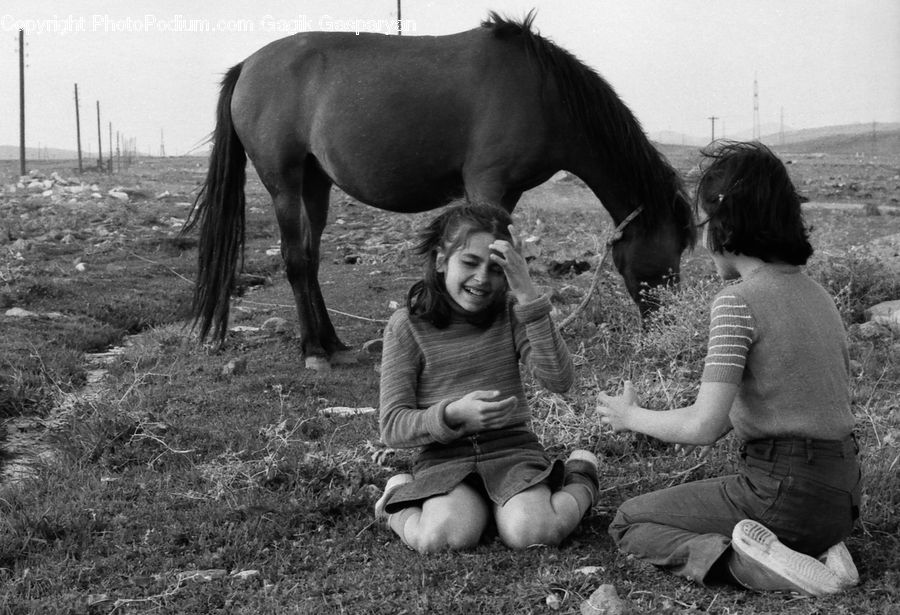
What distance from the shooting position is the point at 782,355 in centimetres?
242

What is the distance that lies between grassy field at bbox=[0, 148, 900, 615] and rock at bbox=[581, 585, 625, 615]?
57mm

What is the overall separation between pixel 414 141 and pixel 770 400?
11.3 feet

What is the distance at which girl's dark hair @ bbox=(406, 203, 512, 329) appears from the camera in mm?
2934

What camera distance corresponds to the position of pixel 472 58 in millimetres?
5332

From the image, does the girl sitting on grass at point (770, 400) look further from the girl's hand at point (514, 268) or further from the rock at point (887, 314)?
the rock at point (887, 314)

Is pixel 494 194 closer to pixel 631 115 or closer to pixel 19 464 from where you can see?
pixel 631 115

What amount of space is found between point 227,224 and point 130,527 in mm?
3413

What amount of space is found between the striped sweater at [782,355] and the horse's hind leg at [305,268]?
3521mm

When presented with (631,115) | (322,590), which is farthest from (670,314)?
(322,590)

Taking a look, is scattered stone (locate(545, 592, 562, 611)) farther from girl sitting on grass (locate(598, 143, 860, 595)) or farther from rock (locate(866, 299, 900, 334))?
rock (locate(866, 299, 900, 334))

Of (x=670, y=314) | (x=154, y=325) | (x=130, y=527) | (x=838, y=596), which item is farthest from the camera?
(x=154, y=325)

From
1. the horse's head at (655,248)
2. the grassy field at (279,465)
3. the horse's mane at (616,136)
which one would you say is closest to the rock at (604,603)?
the grassy field at (279,465)

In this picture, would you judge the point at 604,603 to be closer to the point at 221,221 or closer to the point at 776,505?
the point at 776,505

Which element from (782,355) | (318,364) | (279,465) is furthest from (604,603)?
(318,364)
